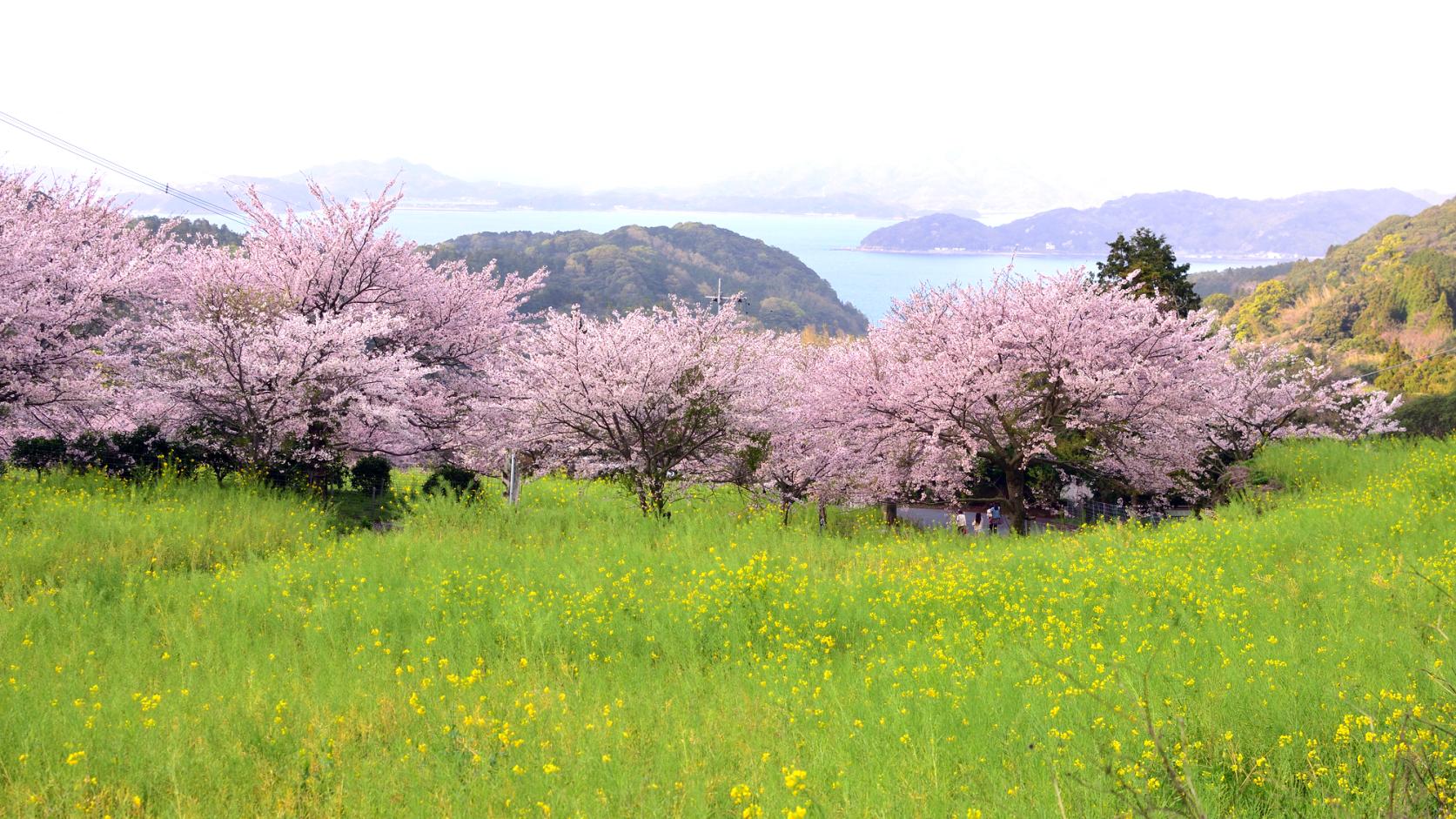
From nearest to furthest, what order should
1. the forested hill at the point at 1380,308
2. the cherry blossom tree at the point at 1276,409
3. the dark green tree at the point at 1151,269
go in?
the cherry blossom tree at the point at 1276,409 → the dark green tree at the point at 1151,269 → the forested hill at the point at 1380,308

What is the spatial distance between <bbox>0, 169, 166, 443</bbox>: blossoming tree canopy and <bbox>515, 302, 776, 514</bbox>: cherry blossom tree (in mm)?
8724

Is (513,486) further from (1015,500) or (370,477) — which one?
(1015,500)

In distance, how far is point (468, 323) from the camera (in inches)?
906

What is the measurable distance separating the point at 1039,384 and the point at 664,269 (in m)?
144

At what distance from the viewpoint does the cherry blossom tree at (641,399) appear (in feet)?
54.2

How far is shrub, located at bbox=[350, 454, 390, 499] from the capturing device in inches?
717

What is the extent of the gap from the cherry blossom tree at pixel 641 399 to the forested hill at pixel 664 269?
104m

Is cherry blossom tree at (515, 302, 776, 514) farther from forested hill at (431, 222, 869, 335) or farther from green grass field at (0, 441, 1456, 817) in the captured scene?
forested hill at (431, 222, 869, 335)

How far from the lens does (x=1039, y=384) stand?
66.3 ft

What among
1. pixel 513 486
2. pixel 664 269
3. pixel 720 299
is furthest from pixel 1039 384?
pixel 664 269

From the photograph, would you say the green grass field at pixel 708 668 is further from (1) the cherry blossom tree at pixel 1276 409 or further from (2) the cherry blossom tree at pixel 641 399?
(1) the cherry blossom tree at pixel 1276 409

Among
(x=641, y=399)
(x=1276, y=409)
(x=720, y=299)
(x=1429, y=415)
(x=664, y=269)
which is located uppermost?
(x=664, y=269)

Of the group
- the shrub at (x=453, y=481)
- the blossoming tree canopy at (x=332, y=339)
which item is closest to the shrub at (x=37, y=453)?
the blossoming tree canopy at (x=332, y=339)

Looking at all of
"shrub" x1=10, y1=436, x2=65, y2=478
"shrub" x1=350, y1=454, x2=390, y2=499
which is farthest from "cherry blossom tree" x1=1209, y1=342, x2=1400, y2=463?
"shrub" x1=10, y1=436, x2=65, y2=478
